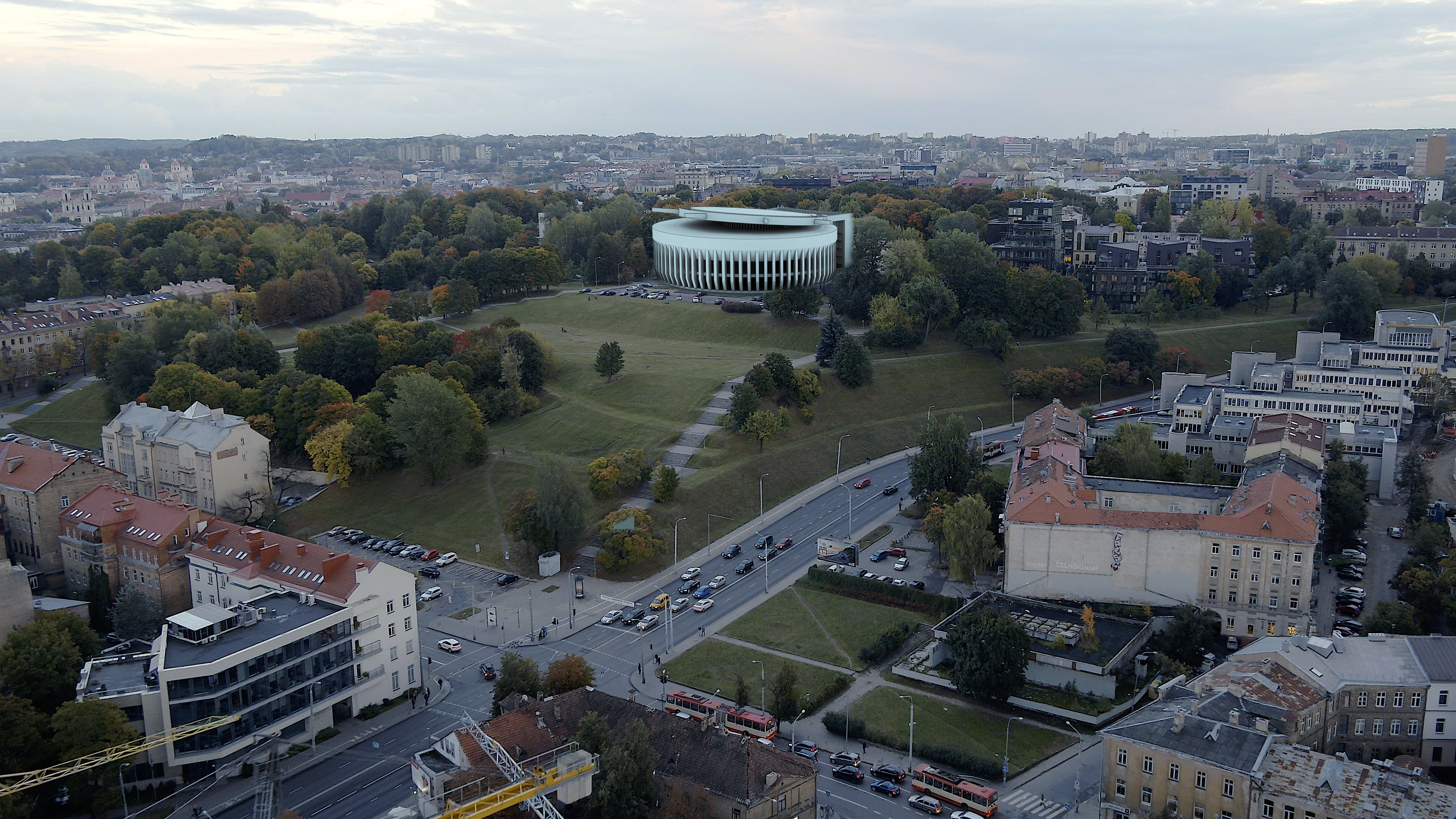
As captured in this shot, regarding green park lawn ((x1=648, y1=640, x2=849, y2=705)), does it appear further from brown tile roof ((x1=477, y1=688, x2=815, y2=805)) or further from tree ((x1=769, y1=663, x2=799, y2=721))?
brown tile roof ((x1=477, y1=688, x2=815, y2=805))

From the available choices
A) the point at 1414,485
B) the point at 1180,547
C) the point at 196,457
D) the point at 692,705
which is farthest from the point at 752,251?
the point at 692,705

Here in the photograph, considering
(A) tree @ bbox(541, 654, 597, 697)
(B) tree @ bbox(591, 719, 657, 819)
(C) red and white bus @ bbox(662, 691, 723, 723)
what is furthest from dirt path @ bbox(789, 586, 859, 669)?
(B) tree @ bbox(591, 719, 657, 819)

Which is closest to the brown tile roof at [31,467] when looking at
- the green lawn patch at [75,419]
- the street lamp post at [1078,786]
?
the green lawn patch at [75,419]

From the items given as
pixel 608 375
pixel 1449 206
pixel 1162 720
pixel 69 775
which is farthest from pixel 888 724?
pixel 1449 206

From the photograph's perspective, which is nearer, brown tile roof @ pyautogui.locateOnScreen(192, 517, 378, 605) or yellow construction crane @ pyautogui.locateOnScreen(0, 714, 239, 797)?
yellow construction crane @ pyautogui.locateOnScreen(0, 714, 239, 797)

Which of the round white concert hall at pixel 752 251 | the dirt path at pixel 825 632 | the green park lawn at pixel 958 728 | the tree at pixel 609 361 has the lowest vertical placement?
the green park lawn at pixel 958 728

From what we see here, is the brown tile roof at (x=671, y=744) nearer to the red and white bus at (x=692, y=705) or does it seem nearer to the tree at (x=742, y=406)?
the red and white bus at (x=692, y=705)
